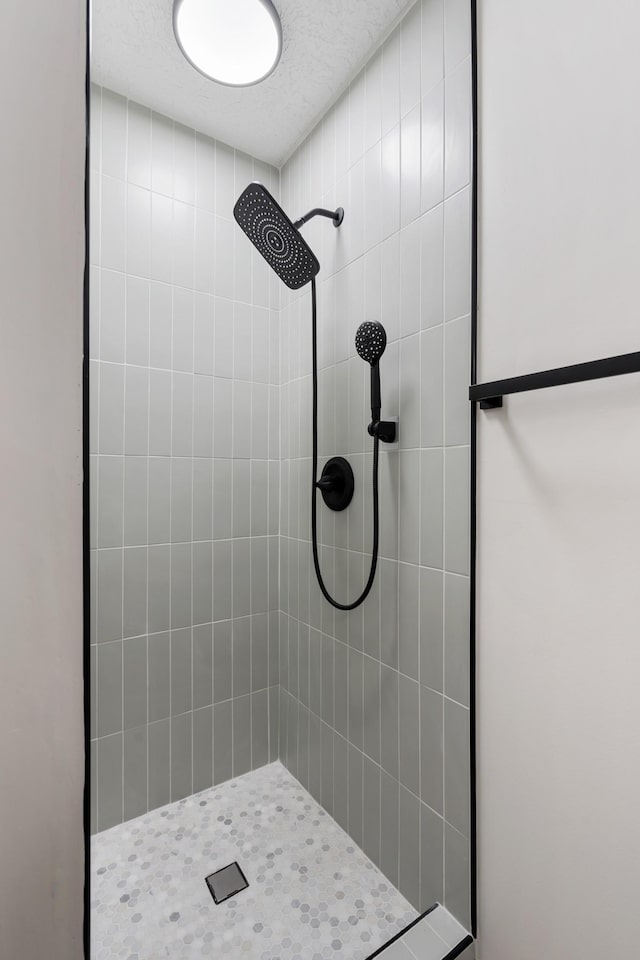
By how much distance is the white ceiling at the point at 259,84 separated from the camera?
1027mm

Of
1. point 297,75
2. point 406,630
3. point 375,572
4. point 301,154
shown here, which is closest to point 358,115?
point 297,75

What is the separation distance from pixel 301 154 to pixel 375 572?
1.32 meters

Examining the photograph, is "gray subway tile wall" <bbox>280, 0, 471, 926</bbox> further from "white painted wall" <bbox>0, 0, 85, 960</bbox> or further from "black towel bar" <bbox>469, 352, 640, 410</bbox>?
"white painted wall" <bbox>0, 0, 85, 960</bbox>

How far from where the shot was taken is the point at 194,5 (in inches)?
39.1

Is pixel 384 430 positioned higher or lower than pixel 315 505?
higher

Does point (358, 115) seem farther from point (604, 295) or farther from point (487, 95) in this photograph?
point (604, 295)

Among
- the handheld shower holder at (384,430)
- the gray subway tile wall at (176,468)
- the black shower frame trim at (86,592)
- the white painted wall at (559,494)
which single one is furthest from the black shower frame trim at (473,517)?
the gray subway tile wall at (176,468)

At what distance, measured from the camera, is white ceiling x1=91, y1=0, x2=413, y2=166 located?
1.03m

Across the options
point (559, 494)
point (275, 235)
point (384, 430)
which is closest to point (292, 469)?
point (384, 430)

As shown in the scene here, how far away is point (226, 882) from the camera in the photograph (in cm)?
105

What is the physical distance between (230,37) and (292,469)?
3.66ft

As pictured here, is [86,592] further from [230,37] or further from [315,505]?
[230,37]

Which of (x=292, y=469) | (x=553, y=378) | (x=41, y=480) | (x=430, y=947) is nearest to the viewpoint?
(x=41, y=480)

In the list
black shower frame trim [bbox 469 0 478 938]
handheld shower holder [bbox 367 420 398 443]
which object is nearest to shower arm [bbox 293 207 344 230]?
black shower frame trim [bbox 469 0 478 938]
